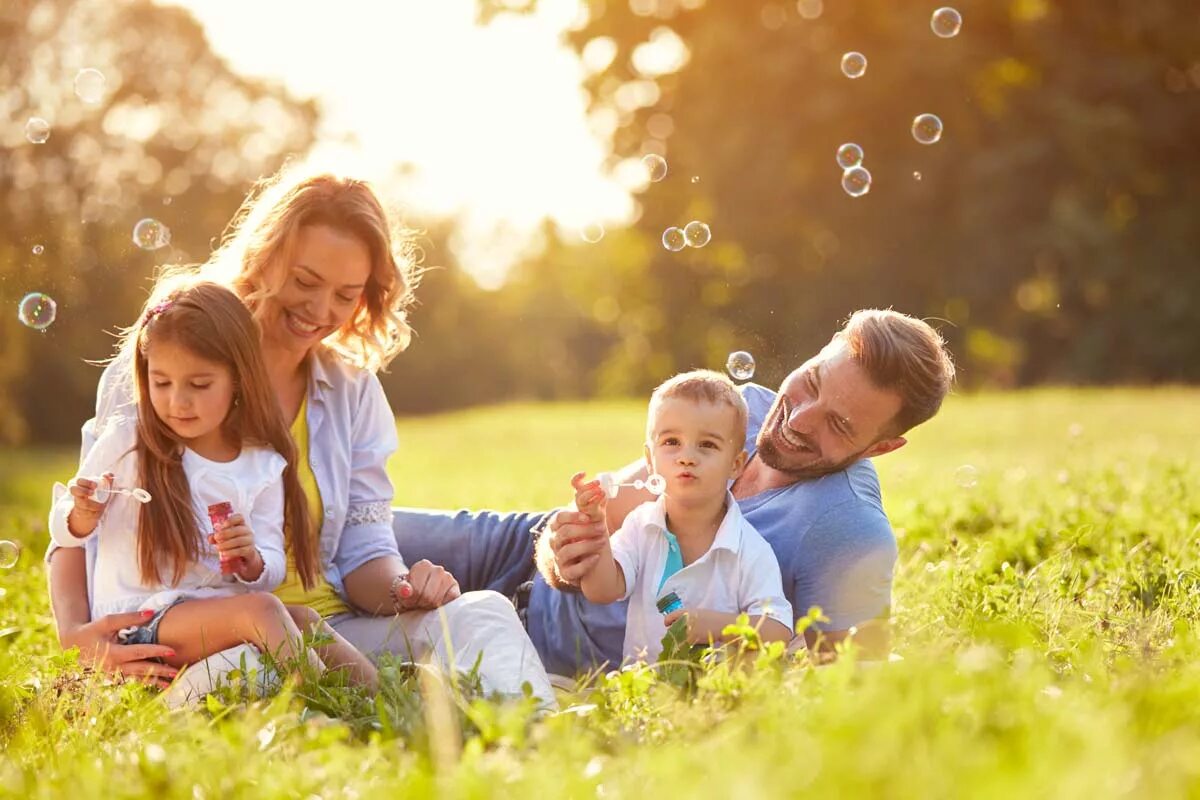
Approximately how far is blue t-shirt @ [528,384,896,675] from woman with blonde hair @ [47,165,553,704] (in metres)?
0.31

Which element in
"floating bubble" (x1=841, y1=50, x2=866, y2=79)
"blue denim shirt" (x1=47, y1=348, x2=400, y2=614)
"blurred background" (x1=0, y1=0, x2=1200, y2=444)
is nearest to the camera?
"blue denim shirt" (x1=47, y1=348, x2=400, y2=614)

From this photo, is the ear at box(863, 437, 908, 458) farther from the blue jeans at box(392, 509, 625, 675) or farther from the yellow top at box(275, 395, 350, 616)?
the yellow top at box(275, 395, 350, 616)

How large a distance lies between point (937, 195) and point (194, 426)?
1902 centimetres

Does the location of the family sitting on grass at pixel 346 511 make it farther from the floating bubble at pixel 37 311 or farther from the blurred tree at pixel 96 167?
the blurred tree at pixel 96 167

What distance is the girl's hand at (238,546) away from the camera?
330 centimetres

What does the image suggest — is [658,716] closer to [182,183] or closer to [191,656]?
[191,656]

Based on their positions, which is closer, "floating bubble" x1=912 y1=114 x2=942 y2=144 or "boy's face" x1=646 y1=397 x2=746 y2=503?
"boy's face" x1=646 y1=397 x2=746 y2=503

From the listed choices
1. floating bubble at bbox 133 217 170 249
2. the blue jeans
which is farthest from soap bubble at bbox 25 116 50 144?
the blue jeans

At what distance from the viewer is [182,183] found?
2931 centimetres

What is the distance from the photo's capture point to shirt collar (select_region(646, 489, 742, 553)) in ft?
11.0

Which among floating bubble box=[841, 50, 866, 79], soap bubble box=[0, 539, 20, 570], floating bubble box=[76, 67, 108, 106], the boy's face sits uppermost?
floating bubble box=[76, 67, 108, 106]

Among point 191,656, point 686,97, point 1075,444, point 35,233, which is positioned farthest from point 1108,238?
point 191,656

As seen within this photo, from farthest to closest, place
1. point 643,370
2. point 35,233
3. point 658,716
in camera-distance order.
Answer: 1. point 643,370
2. point 35,233
3. point 658,716

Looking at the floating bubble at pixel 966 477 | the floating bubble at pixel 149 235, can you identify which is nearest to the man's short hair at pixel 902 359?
the floating bubble at pixel 966 477
